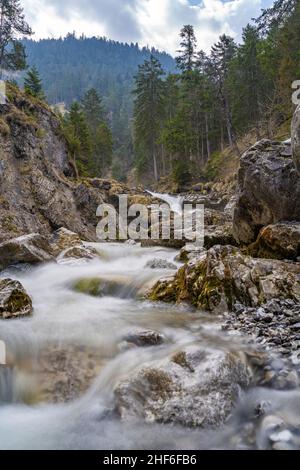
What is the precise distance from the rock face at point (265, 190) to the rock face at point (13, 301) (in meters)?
7.38

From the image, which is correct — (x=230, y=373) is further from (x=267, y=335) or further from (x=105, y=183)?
(x=105, y=183)

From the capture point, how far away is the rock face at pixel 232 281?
25.3 ft

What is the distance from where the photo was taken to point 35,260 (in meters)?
12.3

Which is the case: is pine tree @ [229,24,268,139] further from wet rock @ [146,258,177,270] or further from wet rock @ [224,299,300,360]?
wet rock @ [224,299,300,360]

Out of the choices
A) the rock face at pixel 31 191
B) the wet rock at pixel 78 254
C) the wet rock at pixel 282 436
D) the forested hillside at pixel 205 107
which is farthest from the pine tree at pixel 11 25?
the wet rock at pixel 282 436

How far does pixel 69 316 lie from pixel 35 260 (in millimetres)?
4916

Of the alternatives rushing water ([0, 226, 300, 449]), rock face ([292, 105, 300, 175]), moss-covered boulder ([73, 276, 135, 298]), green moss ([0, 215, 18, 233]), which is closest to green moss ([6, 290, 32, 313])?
rushing water ([0, 226, 300, 449])

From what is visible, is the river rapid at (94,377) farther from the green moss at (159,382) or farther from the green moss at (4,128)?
the green moss at (4,128)

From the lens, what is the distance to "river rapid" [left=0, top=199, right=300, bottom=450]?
436cm

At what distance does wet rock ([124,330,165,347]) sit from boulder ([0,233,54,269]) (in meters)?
6.68

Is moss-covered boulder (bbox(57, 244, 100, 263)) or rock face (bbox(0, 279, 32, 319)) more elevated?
moss-covered boulder (bbox(57, 244, 100, 263))

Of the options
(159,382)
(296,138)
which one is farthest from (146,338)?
(296,138)

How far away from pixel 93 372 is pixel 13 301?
3137 millimetres
